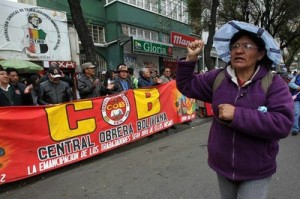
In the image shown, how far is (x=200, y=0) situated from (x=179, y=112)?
12.0 m

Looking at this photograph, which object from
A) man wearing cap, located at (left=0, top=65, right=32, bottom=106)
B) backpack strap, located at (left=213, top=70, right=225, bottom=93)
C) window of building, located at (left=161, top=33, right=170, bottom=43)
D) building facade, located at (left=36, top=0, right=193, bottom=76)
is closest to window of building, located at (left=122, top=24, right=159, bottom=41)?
building facade, located at (left=36, top=0, right=193, bottom=76)

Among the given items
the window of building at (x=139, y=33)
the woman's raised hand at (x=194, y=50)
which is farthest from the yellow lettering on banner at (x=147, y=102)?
the window of building at (x=139, y=33)

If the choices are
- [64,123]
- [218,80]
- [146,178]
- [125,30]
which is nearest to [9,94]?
[64,123]

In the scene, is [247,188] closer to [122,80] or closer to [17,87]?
[17,87]

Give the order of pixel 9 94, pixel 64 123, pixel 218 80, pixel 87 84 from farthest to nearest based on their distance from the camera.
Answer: pixel 87 84 < pixel 9 94 < pixel 64 123 < pixel 218 80

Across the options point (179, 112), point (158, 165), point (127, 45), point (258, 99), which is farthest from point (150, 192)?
point (127, 45)

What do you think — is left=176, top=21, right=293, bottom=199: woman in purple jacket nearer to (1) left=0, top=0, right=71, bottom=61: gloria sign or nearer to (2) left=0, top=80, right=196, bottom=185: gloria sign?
(2) left=0, top=80, right=196, bottom=185: gloria sign

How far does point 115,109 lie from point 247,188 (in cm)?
482

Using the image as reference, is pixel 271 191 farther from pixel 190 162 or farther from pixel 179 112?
pixel 179 112

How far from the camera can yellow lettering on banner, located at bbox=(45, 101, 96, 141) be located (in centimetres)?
530

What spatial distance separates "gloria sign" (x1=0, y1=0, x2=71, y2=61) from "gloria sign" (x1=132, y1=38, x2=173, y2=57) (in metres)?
4.23

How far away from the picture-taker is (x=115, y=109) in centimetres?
665

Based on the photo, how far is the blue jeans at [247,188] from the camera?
2.04 m

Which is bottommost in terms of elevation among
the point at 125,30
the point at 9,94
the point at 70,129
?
the point at 70,129
